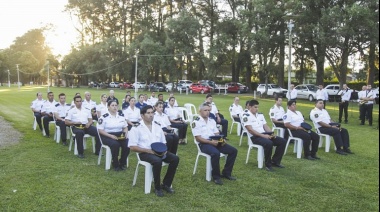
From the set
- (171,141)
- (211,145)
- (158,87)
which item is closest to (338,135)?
(211,145)

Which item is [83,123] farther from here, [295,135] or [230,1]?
[230,1]

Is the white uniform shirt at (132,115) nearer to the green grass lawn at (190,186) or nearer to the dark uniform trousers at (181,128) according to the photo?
the dark uniform trousers at (181,128)

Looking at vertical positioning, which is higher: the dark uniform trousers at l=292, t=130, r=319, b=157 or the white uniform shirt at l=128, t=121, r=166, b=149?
the white uniform shirt at l=128, t=121, r=166, b=149

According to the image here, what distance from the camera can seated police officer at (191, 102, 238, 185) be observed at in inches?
218

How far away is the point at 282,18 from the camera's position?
23.1 metres

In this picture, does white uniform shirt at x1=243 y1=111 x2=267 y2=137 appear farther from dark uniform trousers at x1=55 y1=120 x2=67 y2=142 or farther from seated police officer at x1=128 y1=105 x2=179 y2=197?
dark uniform trousers at x1=55 y1=120 x2=67 y2=142

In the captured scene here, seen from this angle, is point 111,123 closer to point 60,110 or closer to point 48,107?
point 60,110

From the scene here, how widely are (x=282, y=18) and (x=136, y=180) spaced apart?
2046 centimetres

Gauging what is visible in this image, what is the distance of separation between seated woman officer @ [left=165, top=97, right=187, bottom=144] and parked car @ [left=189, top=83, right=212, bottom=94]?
24.5 meters

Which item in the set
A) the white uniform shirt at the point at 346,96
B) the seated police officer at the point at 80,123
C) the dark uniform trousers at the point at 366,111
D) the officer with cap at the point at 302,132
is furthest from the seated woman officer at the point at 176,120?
the dark uniform trousers at the point at 366,111

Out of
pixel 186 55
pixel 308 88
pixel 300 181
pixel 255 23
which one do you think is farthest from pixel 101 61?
pixel 300 181

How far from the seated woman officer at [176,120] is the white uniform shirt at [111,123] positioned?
2.38m

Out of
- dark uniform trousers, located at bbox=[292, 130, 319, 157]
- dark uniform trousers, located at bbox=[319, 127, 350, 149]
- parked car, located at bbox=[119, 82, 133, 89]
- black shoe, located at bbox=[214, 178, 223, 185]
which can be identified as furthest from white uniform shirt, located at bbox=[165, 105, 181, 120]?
parked car, located at bbox=[119, 82, 133, 89]

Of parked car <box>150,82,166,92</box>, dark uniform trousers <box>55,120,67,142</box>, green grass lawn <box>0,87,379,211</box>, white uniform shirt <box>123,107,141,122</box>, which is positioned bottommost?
green grass lawn <box>0,87,379,211</box>
